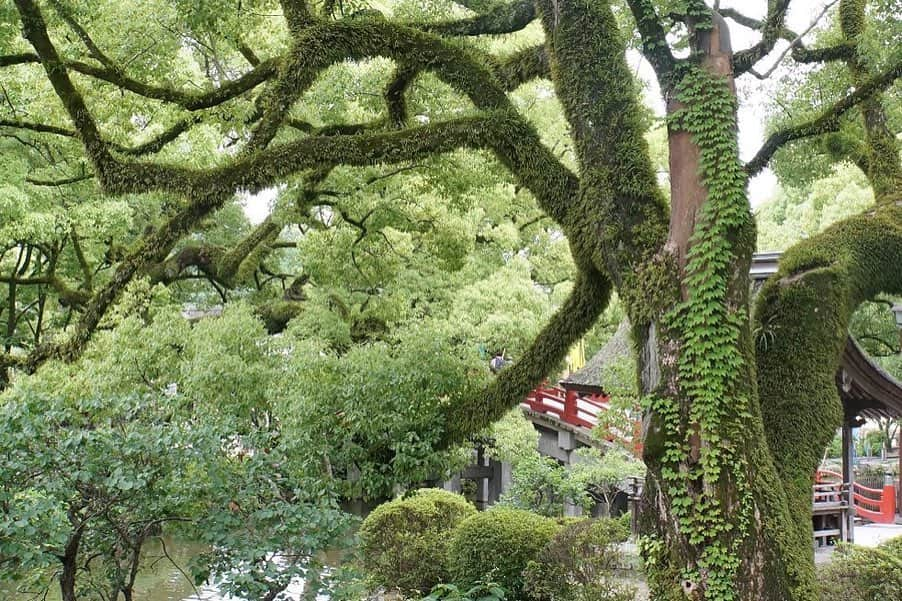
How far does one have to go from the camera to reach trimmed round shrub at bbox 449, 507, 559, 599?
976 cm

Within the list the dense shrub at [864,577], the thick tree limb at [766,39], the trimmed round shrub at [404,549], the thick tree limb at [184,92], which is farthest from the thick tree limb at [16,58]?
the dense shrub at [864,577]

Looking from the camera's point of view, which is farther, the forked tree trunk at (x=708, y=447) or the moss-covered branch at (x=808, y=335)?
the moss-covered branch at (x=808, y=335)

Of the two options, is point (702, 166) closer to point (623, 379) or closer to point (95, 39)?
point (623, 379)

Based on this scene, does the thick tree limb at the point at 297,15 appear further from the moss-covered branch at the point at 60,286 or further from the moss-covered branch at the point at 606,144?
the moss-covered branch at the point at 60,286

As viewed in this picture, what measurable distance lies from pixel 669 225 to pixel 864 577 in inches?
156

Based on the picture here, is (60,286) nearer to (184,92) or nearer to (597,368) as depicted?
(184,92)

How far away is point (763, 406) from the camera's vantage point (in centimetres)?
696

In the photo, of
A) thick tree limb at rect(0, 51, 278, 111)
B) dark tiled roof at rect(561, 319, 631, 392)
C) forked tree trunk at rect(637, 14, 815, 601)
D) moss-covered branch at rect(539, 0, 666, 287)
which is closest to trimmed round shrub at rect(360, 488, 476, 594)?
forked tree trunk at rect(637, 14, 815, 601)

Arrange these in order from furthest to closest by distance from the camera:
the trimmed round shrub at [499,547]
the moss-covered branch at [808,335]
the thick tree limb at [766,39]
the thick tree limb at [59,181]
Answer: the thick tree limb at [59,181], the trimmed round shrub at [499,547], the thick tree limb at [766,39], the moss-covered branch at [808,335]

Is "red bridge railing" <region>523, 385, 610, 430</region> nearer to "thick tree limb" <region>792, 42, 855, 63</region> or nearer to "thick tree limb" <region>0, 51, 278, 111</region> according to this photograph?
"thick tree limb" <region>792, 42, 855, 63</region>

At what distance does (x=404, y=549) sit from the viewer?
1099 cm

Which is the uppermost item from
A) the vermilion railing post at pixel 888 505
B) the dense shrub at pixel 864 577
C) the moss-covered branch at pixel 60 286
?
the moss-covered branch at pixel 60 286

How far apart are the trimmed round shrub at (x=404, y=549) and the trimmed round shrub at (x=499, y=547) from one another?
69 centimetres

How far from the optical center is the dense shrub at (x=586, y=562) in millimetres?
8398
